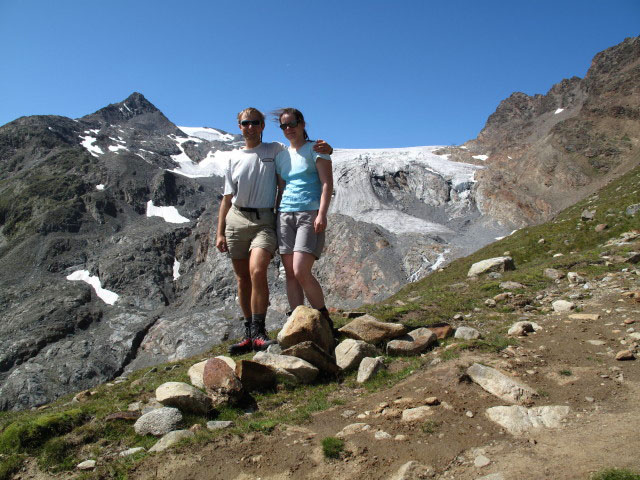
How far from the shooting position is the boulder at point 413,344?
6.78 metres

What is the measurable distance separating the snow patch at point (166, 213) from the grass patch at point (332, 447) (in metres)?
108

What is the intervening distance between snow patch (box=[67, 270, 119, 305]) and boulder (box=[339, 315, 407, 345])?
79.0 meters

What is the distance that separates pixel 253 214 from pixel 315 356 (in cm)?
279

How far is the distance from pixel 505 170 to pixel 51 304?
3479 inches

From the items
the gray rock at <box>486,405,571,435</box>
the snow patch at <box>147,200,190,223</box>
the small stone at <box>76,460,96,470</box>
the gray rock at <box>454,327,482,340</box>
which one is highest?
the snow patch at <box>147,200,190,223</box>

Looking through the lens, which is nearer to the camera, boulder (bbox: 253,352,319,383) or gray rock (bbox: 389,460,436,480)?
A: gray rock (bbox: 389,460,436,480)

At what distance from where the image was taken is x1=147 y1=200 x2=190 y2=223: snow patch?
107 metres

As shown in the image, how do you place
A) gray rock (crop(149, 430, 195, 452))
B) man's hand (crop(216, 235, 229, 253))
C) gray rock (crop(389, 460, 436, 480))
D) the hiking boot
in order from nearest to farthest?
gray rock (crop(389, 460, 436, 480)) → gray rock (crop(149, 430, 195, 452)) → the hiking boot → man's hand (crop(216, 235, 229, 253))

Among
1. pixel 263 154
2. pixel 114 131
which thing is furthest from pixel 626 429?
pixel 114 131

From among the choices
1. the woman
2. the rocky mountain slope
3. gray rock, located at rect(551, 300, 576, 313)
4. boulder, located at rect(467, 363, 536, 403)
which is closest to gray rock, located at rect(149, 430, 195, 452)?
the woman

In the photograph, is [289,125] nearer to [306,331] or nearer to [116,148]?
[306,331]

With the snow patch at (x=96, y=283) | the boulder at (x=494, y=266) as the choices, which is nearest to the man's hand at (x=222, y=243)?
the boulder at (x=494, y=266)

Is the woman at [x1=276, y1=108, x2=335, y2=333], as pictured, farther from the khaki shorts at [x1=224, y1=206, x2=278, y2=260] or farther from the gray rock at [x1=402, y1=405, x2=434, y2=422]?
the gray rock at [x1=402, y1=405, x2=434, y2=422]

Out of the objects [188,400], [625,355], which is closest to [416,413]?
[188,400]
